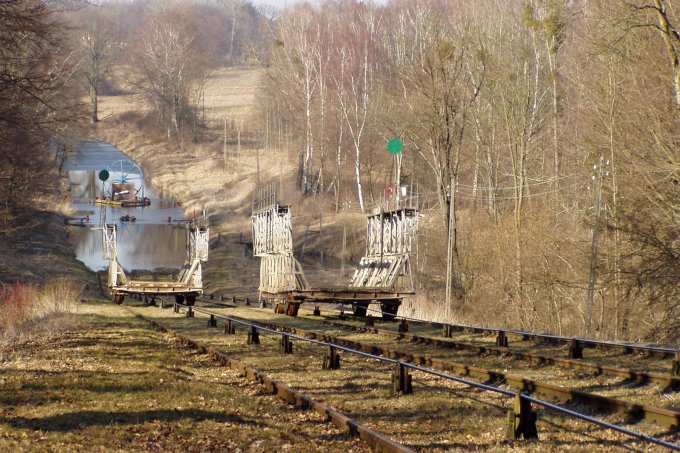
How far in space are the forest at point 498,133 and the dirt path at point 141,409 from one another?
21.4ft

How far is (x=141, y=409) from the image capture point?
32.9ft

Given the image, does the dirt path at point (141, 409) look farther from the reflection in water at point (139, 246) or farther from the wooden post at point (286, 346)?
the reflection in water at point (139, 246)

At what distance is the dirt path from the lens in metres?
8.31

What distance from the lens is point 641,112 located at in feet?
78.9

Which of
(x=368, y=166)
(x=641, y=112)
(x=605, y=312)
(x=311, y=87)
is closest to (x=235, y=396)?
(x=641, y=112)

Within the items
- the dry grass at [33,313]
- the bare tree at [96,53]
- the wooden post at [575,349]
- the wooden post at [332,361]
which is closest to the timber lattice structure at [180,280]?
the dry grass at [33,313]

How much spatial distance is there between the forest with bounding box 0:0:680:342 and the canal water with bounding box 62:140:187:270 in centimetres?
1382

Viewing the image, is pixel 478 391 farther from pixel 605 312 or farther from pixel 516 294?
pixel 516 294

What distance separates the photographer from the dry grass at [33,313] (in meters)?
19.5

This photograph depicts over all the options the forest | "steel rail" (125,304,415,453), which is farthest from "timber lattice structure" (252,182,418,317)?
"steel rail" (125,304,415,453)

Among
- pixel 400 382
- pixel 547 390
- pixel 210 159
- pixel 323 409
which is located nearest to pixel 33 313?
pixel 400 382

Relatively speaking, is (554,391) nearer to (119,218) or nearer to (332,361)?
(332,361)

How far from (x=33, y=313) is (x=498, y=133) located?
32.7 meters

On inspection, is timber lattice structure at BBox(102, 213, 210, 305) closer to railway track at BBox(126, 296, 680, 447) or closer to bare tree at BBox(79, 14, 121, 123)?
railway track at BBox(126, 296, 680, 447)
